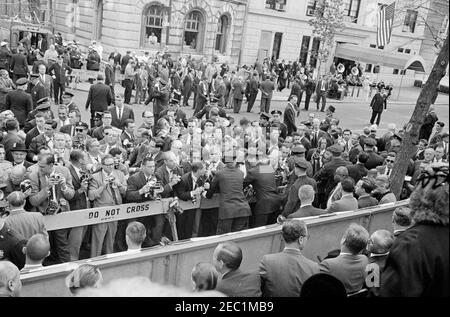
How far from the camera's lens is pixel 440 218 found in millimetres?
2141

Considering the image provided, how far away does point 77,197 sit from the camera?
23.1ft

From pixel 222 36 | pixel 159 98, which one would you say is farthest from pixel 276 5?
pixel 159 98

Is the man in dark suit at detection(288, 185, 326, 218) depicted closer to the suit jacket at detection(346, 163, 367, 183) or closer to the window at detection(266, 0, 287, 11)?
the suit jacket at detection(346, 163, 367, 183)

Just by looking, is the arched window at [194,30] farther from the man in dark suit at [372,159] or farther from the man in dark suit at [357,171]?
the man in dark suit at [357,171]

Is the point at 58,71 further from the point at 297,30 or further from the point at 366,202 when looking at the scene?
the point at 297,30

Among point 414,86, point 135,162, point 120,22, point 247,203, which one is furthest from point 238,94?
point 414,86

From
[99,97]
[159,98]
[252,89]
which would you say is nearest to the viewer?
[99,97]

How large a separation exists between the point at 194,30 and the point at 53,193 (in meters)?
27.3

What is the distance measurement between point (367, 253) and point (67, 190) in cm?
391

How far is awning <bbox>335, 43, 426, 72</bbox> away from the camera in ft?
104

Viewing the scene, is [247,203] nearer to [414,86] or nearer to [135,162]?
[135,162]

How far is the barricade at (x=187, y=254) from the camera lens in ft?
14.6

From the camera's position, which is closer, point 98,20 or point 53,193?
point 53,193

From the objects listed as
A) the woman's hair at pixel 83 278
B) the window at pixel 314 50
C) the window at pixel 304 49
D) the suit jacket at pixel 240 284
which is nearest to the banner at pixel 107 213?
the woman's hair at pixel 83 278
